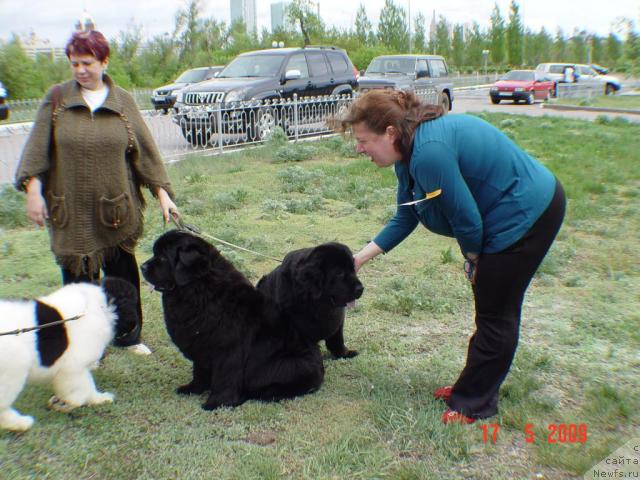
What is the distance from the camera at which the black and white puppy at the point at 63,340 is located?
3152mm

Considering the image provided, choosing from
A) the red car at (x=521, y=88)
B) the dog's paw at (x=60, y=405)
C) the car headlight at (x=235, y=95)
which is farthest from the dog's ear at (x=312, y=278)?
the red car at (x=521, y=88)

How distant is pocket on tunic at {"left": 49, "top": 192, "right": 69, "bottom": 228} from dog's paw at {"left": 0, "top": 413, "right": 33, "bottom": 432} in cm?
123

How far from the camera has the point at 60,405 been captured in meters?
3.63

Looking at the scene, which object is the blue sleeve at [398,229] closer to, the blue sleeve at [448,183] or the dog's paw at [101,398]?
the blue sleeve at [448,183]

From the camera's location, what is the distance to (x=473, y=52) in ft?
218

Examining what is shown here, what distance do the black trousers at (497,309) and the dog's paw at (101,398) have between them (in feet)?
6.88

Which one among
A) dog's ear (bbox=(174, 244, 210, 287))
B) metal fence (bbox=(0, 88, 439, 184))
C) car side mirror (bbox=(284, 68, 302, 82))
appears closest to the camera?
dog's ear (bbox=(174, 244, 210, 287))

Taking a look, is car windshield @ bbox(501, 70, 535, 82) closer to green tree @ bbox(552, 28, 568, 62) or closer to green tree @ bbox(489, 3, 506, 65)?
green tree @ bbox(489, 3, 506, 65)

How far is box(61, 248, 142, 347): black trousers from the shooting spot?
420 centimetres

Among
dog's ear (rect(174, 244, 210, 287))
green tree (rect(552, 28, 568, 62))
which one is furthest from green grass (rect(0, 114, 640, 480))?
green tree (rect(552, 28, 568, 62))

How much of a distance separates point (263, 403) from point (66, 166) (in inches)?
77.3

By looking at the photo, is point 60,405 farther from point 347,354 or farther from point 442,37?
point 442,37

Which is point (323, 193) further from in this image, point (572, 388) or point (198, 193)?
point (572, 388)

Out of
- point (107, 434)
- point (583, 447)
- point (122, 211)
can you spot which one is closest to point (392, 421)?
point (583, 447)
